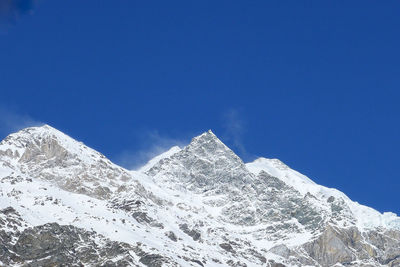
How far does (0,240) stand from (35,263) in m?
8.55

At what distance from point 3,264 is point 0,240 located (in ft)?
25.7

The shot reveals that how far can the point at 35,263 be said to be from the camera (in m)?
198

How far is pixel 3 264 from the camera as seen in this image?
634 feet

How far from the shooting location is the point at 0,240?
199750mm

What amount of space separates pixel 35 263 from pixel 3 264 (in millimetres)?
7492
